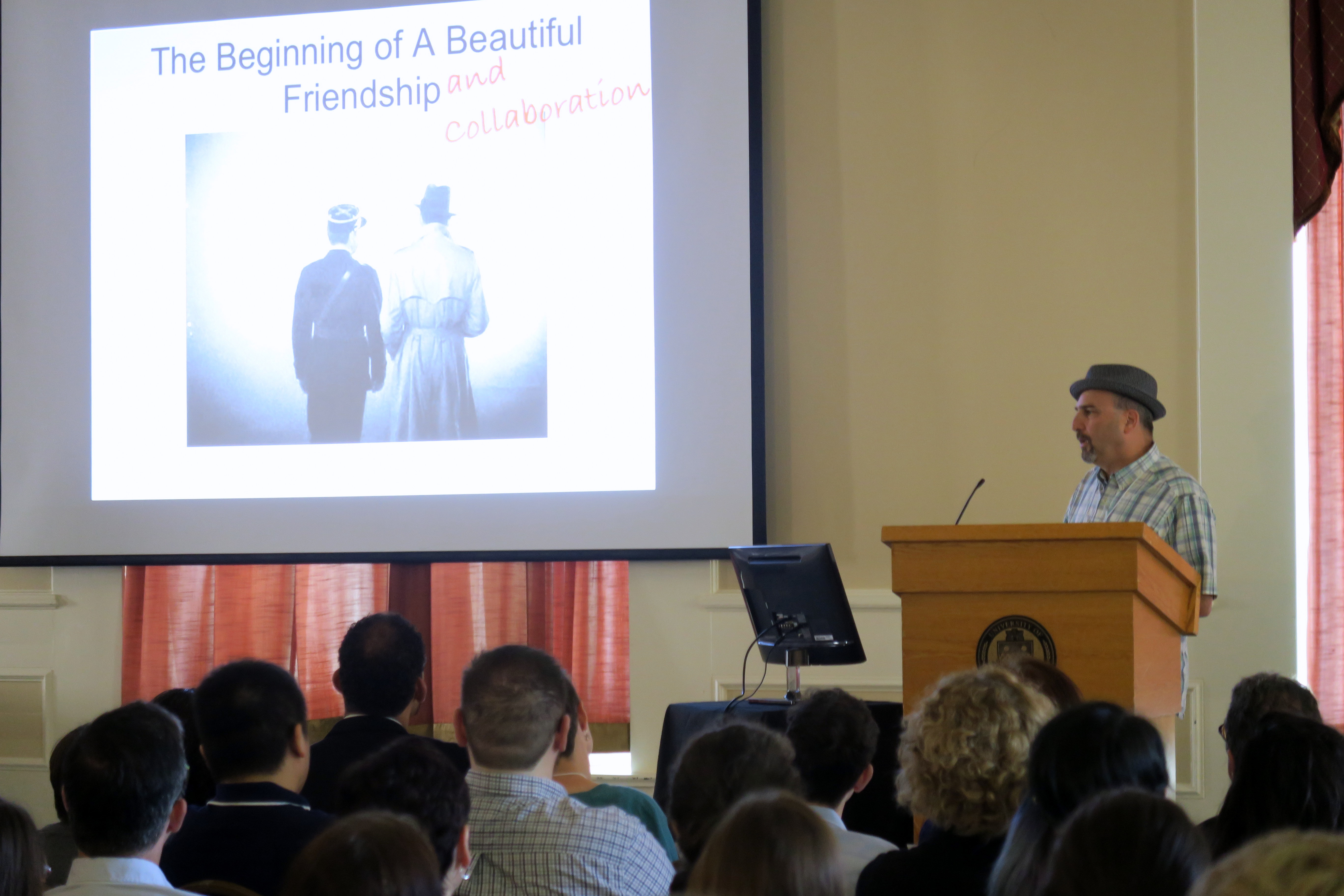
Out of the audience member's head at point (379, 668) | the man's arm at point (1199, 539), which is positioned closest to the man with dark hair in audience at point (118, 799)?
the audience member's head at point (379, 668)

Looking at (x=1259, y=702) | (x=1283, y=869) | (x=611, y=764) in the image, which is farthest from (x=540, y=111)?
(x=1283, y=869)

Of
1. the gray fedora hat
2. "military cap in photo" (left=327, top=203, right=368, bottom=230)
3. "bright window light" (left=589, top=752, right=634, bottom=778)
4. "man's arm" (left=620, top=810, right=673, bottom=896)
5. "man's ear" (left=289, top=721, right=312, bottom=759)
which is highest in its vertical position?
"military cap in photo" (left=327, top=203, right=368, bottom=230)

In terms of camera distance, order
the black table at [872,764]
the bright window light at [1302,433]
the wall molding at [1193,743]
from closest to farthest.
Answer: the black table at [872,764] → the wall molding at [1193,743] → the bright window light at [1302,433]

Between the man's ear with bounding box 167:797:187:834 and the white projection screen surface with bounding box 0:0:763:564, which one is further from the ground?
the white projection screen surface with bounding box 0:0:763:564

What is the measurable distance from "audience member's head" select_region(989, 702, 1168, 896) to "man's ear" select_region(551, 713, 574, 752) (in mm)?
723

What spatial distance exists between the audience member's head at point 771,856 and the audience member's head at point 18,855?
2.55 ft

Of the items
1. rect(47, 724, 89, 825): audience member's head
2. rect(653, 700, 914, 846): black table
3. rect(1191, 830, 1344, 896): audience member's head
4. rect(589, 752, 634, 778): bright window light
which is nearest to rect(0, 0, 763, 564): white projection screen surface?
rect(589, 752, 634, 778): bright window light

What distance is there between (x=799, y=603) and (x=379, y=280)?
2090 mm

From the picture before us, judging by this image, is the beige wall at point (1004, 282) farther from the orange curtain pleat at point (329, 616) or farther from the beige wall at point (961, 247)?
the orange curtain pleat at point (329, 616)

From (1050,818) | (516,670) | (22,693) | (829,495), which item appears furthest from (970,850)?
(22,693)

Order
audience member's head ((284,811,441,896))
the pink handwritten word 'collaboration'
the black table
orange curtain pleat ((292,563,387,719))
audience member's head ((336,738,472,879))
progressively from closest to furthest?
1. audience member's head ((284,811,441,896))
2. audience member's head ((336,738,472,879))
3. the black table
4. the pink handwritten word 'collaboration'
5. orange curtain pleat ((292,563,387,719))

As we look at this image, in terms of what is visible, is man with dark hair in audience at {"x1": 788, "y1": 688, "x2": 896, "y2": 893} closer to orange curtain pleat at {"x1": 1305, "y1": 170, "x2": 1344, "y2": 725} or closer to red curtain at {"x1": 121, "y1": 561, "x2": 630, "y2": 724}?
red curtain at {"x1": 121, "y1": 561, "x2": 630, "y2": 724}

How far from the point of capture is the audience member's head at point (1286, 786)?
4.95 feet

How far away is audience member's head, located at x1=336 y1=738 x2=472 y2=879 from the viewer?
4.84 ft
